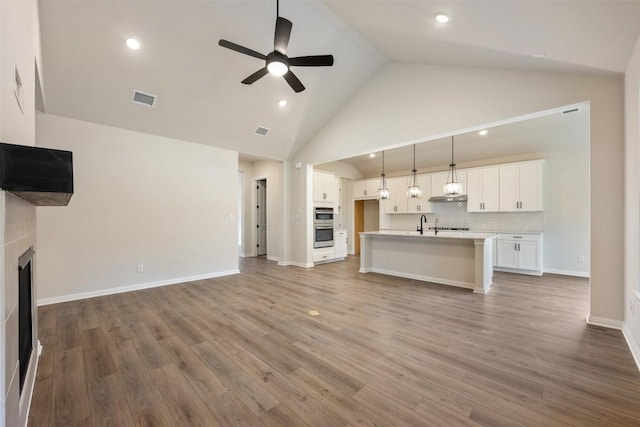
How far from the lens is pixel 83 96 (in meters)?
3.75

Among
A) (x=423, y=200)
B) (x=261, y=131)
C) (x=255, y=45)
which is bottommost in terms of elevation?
(x=423, y=200)

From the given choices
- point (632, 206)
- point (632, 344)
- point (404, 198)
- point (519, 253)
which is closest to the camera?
point (632, 344)

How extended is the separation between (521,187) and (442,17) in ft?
15.7

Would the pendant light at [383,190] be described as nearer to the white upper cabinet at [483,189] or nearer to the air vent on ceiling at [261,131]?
the white upper cabinet at [483,189]

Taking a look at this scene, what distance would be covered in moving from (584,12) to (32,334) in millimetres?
5121

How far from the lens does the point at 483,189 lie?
21.1ft

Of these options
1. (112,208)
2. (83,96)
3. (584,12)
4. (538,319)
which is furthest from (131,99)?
(538,319)

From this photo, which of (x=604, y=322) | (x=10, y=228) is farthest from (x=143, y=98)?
(x=604, y=322)

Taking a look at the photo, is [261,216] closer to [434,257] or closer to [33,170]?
[434,257]

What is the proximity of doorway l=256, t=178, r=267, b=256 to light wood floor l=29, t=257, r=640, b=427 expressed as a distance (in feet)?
14.7

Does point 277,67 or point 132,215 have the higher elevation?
point 277,67

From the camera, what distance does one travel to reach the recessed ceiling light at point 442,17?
2.69 metres

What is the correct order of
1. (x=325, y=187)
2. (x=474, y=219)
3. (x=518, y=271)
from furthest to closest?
(x=325, y=187)
(x=474, y=219)
(x=518, y=271)

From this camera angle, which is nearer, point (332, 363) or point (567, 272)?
point (332, 363)
